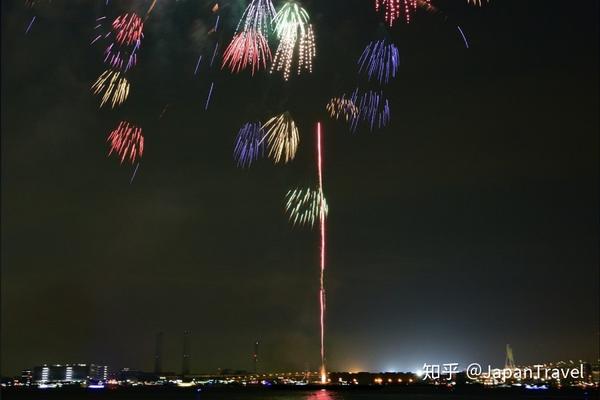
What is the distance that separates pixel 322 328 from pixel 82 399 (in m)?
94.4

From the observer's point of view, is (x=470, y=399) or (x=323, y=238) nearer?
(x=323, y=238)

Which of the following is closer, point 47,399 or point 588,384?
point 47,399

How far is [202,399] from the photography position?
126438mm

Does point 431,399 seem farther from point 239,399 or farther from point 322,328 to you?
point 322,328

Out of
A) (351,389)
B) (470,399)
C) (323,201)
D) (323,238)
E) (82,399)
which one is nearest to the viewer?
(323,201)

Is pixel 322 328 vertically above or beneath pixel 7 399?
above

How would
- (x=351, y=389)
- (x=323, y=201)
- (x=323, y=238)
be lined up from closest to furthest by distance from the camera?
(x=323, y=201), (x=323, y=238), (x=351, y=389)

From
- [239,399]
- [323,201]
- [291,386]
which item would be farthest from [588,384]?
[323,201]

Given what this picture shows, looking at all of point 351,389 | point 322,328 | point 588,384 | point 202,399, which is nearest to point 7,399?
point 202,399

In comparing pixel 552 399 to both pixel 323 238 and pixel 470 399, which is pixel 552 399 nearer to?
pixel 470 399

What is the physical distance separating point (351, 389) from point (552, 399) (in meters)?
77.5

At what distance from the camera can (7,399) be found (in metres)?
135

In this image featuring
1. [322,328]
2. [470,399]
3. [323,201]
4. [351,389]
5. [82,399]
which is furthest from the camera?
[351,389]

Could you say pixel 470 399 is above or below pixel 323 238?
below
